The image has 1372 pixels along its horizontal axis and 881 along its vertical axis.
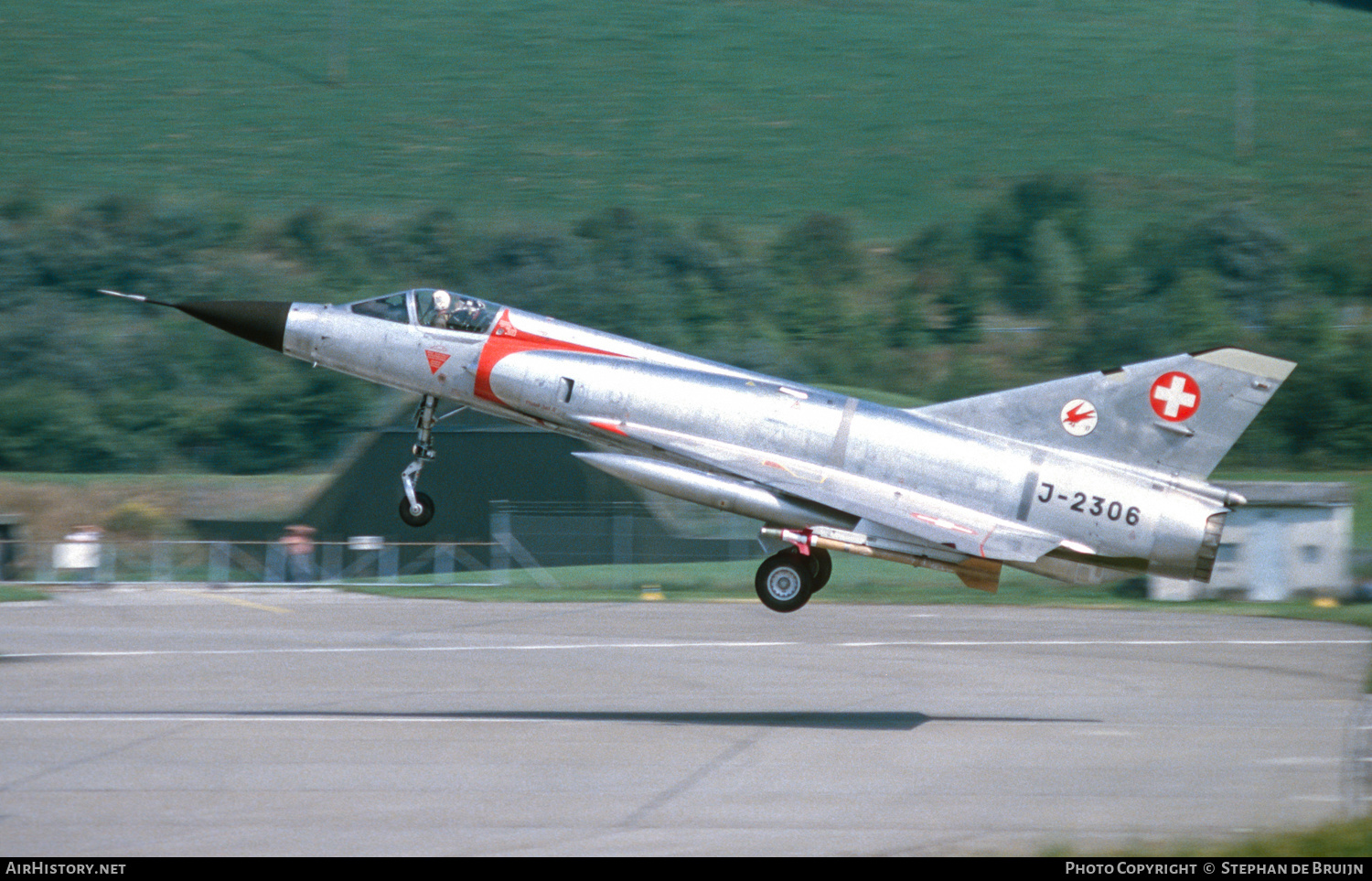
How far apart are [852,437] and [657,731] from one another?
4957 millimetres

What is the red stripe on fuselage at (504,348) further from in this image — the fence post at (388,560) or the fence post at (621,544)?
the fence post at (388,560)

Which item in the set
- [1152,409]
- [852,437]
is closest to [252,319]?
[852,437]

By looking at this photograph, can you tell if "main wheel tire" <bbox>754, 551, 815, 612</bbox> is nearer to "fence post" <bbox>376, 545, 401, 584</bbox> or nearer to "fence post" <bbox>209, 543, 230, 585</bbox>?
"fence post" <bbox>376, 545, 401, 584</bbox>

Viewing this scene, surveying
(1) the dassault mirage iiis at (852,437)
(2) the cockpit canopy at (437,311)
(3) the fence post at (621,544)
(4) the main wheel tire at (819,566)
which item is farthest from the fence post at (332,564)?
(4) the main wheel tire at (819,566)

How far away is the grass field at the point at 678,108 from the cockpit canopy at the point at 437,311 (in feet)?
338

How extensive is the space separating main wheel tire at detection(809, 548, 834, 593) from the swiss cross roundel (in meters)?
4.42

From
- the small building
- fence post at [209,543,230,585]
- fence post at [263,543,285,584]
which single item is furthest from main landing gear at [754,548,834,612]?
fence post at [209,543,230,585]

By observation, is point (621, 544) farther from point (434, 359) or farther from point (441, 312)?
point (434, 359)

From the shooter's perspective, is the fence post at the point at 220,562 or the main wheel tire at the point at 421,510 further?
the fence post at the point at 220,562

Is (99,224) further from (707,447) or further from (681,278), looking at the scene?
(707,447)

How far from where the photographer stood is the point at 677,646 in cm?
2950

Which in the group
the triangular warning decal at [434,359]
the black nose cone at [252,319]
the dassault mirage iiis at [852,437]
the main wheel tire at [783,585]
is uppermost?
the black nose cone at [252,319]

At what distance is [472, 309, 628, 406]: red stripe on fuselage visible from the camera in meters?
19.2

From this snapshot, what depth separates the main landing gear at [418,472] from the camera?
61.9ft
